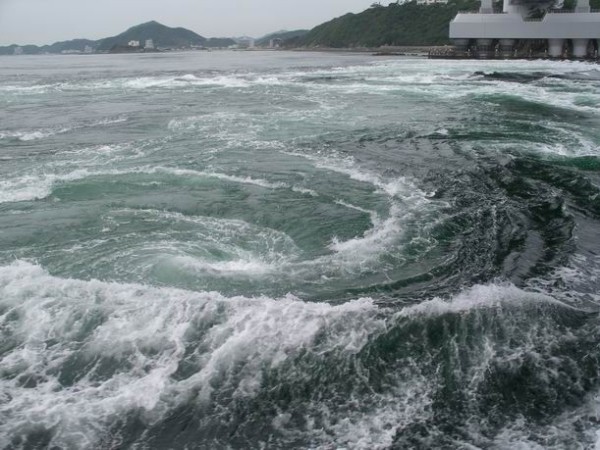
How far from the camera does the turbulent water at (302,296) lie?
211 inches

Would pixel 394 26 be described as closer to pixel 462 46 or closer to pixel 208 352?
pixel 462 46

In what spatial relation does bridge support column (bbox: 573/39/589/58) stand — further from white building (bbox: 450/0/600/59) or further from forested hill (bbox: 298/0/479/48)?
forested hill (bbox: 298/0/479/48)

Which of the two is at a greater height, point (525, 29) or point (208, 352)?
Result: point (525, 29)

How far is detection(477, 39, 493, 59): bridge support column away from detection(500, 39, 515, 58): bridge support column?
1.33 m

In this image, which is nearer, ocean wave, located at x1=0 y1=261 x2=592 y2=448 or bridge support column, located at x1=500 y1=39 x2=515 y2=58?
ocean wave, located at x1=0 y1=261 x2=592 y2=448

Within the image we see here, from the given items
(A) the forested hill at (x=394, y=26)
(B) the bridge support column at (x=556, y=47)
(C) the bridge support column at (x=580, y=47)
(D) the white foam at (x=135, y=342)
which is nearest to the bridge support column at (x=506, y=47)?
(B) the bridge support column at (x=556, y=47)

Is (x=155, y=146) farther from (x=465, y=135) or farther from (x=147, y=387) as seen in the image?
(x=147, y=387)

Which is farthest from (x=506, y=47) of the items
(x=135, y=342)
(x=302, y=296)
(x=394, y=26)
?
(x=135, y=342)

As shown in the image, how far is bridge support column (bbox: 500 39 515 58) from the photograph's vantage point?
61362 millimetres

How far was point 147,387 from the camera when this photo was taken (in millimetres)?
5785

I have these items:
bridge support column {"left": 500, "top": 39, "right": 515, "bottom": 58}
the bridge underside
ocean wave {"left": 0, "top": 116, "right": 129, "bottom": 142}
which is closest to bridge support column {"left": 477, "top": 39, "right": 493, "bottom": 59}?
the bridge underside

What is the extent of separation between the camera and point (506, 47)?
61.9m

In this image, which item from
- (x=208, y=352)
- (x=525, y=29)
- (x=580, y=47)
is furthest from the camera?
(x=525, y=29)

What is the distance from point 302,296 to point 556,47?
62.9 meters
